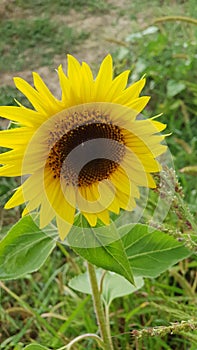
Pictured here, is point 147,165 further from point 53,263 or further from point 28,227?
point 53,263

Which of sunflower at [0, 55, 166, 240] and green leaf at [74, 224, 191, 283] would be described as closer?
sunflower at [0, 55, 166, 240]

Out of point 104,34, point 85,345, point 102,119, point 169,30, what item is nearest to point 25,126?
point 102,119

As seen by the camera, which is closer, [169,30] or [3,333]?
[3,333]

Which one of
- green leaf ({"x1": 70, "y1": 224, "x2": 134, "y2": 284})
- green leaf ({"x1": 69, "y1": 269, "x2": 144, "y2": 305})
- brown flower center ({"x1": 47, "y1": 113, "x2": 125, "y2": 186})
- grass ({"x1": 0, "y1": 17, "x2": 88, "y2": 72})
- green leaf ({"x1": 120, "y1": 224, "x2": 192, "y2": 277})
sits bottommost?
green leaf ({"x1": 69, "y1": 269, "x2": 144, "y2": 305})

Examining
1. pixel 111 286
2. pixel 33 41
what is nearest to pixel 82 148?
pixel 111 286

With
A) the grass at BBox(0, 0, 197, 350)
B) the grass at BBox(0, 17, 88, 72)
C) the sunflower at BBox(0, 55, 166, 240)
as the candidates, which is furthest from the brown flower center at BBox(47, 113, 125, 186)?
the grass at BBox(0, 17, 88, 72)

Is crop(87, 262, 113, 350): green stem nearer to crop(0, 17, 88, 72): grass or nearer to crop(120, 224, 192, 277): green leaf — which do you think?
crop(120, 224, 192, 277): green leaf

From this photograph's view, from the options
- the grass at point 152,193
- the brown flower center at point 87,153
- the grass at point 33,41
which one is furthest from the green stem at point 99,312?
the grass at point 33,41
